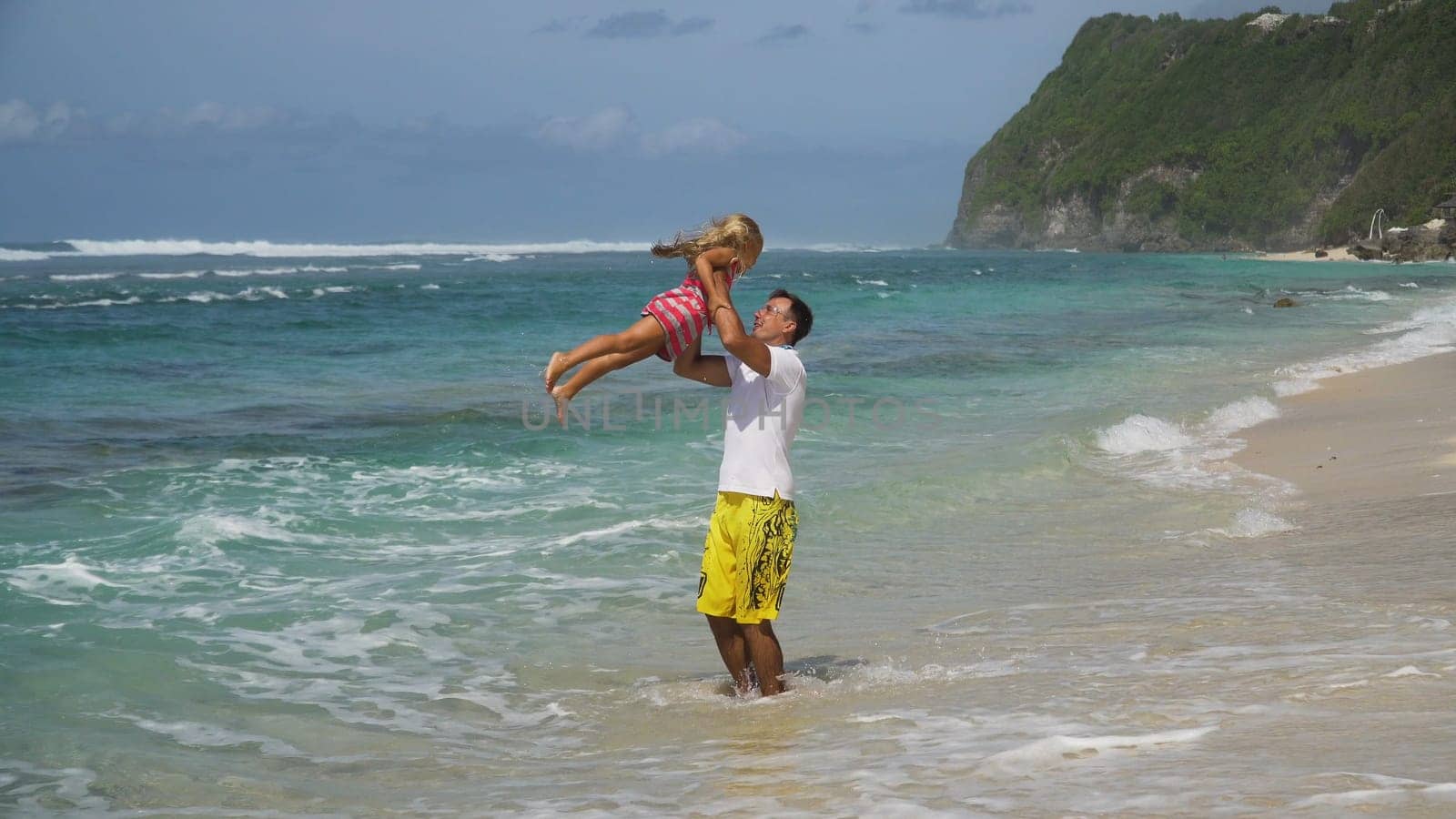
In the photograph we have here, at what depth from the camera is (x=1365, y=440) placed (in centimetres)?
1088

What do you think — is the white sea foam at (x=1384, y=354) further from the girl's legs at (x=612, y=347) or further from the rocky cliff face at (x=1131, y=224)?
the rocky cliff face at (x=1131, y=224)

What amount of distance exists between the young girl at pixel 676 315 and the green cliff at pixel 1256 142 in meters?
98.0

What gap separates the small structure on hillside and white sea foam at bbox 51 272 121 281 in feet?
243

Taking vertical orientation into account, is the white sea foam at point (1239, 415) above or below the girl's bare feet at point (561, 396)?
below

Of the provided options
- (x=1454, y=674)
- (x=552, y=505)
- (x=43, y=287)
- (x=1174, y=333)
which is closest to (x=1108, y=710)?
(x=1454, y=674)

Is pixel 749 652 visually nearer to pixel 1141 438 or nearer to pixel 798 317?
pixel 798 317

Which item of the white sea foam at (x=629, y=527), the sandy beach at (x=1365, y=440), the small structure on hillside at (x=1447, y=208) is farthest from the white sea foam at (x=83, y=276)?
the small structure on hillside at (x=1447, y=208)

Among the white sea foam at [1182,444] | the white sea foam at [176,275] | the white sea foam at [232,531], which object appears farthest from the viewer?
the white sea foam at [176,275]

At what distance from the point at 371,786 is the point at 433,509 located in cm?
559

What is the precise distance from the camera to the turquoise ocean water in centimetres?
404

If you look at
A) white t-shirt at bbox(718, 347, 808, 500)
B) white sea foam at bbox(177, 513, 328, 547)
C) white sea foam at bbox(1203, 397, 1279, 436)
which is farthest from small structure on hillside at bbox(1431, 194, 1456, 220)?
white t-shirt at bbox(718, 347, 808, 500)

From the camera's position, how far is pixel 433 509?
9844 millimetres

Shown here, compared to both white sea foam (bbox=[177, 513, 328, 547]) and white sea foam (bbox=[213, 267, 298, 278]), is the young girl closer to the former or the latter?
white sea foam (bbox=[177, 513, 328, 547])

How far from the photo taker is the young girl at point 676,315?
4.49 meters
